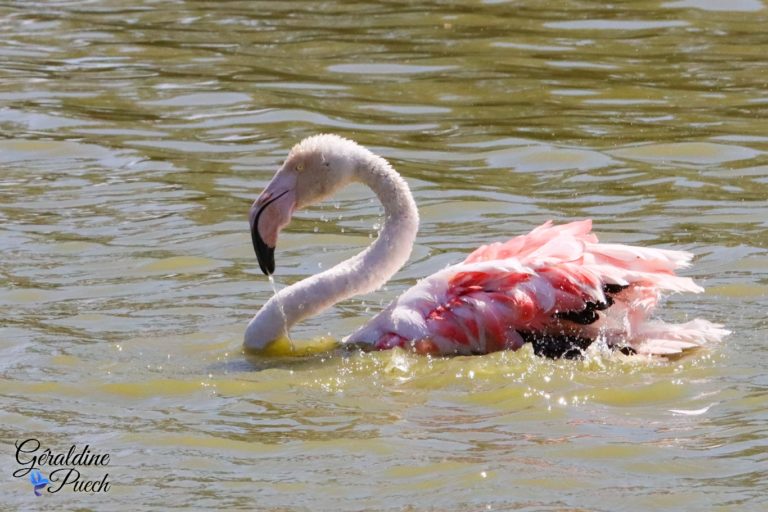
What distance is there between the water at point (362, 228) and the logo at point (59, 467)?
0.19 feet

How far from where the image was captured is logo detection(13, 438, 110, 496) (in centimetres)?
587

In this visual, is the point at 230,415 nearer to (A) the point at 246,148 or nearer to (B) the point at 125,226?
(B) the point at 125,226

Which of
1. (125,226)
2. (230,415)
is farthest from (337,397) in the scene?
(125,226)

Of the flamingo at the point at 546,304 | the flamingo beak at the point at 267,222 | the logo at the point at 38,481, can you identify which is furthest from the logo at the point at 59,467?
the flamingo beak at the point at 267,222

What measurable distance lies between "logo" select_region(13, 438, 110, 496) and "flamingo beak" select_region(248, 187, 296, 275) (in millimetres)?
1743

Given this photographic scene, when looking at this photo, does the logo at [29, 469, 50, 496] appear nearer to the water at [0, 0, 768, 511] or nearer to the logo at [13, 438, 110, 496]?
the logo at [13, 438, 110, 496]

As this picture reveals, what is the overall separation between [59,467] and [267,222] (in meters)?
2.06

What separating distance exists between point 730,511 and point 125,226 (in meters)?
5.67

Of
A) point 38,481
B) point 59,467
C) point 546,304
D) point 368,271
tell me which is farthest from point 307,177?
point 38,481

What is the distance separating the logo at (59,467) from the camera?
231 inches

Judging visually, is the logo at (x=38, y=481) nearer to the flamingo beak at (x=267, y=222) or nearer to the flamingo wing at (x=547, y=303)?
the flamingo wing at (x=547, y=303)

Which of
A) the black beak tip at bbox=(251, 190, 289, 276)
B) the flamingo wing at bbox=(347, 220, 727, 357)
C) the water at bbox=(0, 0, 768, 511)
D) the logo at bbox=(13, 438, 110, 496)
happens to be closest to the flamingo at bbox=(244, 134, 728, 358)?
the flamingo wing at bbox=(347, 220, 727, 357)

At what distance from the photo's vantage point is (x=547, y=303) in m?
7.13

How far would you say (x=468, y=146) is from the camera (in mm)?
11836
